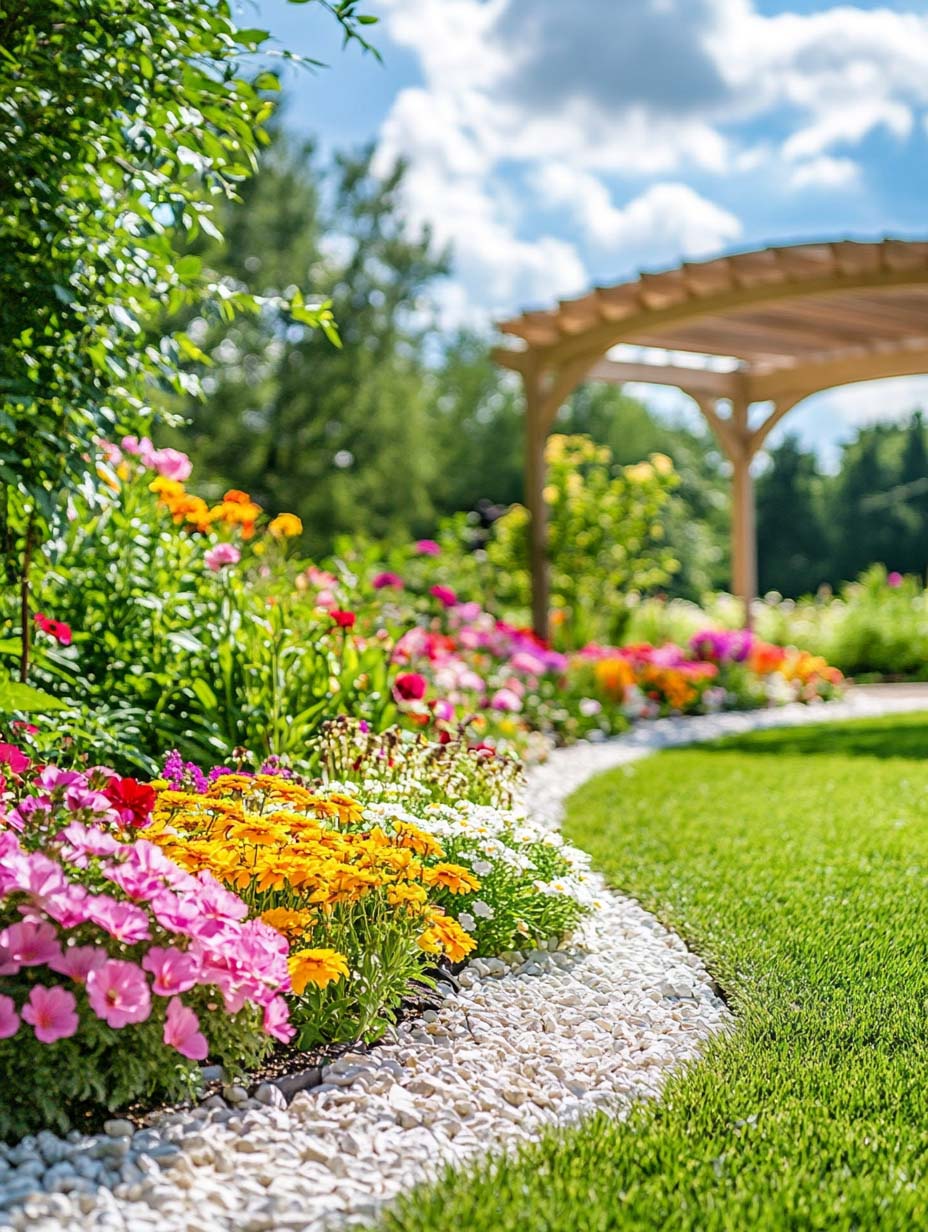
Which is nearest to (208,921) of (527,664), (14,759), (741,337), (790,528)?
(14,759)

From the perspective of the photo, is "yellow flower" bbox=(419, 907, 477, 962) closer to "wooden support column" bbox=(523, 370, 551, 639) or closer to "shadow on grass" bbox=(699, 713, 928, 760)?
"shadow on grass" bbox=(699, 713, 928, 760)

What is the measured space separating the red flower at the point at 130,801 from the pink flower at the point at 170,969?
1.14 feet

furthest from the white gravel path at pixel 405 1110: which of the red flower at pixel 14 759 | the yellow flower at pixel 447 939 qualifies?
the red flower at pixel 14 759

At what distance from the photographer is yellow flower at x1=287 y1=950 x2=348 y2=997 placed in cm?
231

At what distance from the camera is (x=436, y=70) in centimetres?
1977

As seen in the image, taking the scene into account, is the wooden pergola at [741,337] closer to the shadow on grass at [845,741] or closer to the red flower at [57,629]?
the shadow on grass at [845,741]

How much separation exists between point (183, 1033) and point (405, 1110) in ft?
1.45

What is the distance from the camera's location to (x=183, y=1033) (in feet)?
6.87

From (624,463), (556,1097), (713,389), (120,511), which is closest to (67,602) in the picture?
(120,511)

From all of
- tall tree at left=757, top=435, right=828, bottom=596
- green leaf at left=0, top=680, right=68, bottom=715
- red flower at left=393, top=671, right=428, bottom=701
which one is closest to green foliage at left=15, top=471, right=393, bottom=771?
red flower at left=393, top=671, right=428, bottom=701

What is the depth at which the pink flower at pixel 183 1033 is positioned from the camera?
208 cm

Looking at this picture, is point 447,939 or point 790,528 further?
point 790,528

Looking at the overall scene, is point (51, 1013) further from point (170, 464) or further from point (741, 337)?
point (741, 337)

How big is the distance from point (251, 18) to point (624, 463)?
24492 mm
